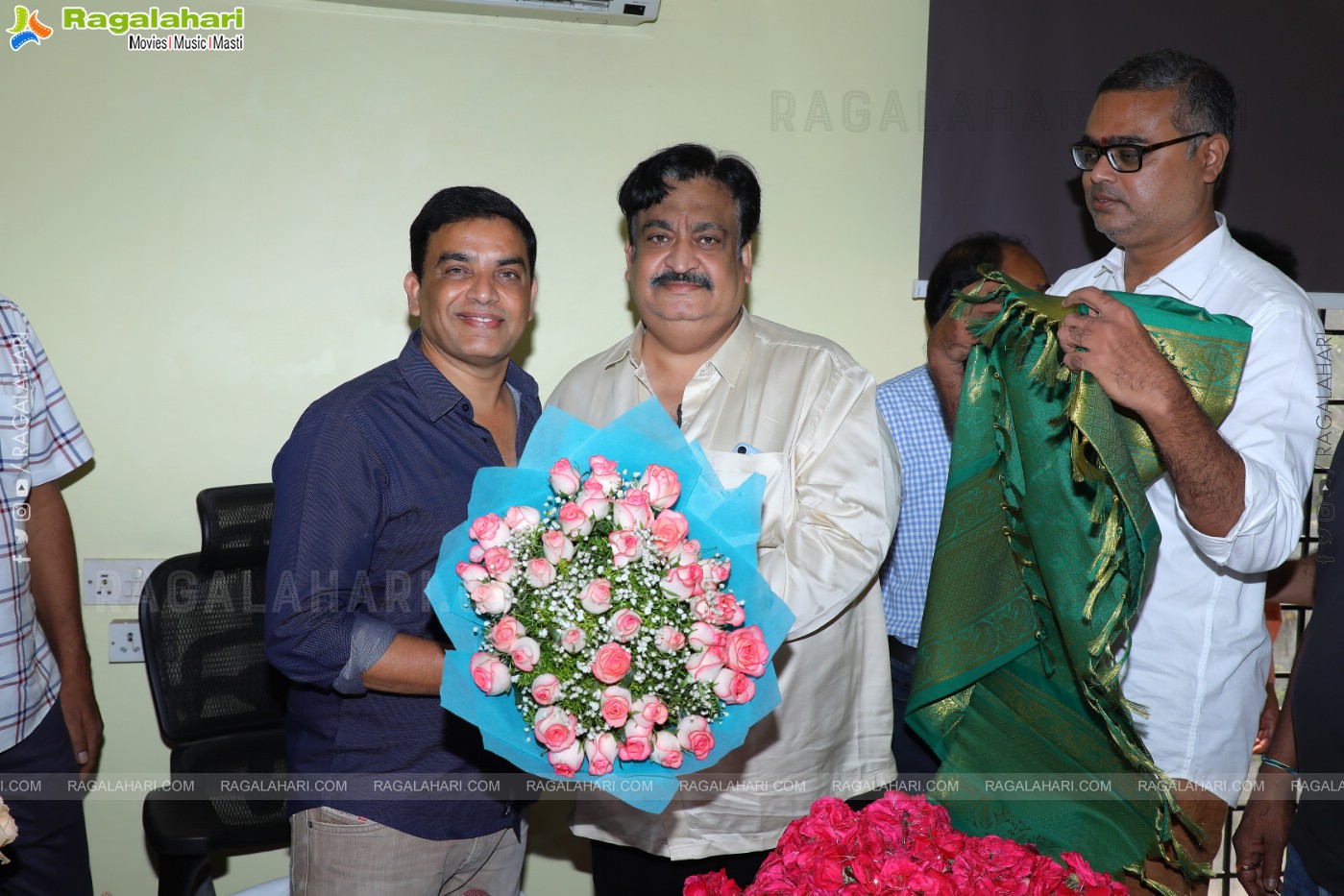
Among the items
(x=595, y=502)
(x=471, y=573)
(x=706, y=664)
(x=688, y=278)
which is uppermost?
(x=688, y=278)

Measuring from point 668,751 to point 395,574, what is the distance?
2.38ft

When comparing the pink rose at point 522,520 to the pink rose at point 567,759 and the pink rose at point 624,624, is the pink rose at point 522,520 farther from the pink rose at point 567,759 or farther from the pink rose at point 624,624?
the pink rose at point 567,759

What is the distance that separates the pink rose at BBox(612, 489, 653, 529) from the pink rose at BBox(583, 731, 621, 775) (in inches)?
11.1

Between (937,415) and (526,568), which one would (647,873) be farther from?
(937,415)

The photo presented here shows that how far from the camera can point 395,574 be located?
181 cm

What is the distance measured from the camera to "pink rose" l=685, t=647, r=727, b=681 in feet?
4.37

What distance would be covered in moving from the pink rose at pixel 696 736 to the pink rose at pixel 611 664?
0.43 ft

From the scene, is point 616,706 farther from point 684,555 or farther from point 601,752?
point 684,555

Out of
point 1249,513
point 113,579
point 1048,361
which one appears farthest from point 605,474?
point 113,579

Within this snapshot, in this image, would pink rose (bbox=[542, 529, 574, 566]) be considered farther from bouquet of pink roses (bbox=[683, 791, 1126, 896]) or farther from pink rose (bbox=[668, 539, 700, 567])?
bouquet of pink roses (bbox=[683, 791, 1126, 896])

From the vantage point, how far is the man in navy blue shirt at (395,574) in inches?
68.0

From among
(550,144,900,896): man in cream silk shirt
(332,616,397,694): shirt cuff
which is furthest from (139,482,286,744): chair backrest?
(550,144,900,896): man in cream silk shirt

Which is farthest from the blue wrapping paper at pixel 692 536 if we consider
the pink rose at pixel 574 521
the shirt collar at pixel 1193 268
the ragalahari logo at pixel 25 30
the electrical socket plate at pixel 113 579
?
the ragalahari logo at pixel 25 30

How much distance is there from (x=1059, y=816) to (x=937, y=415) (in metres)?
1.12
